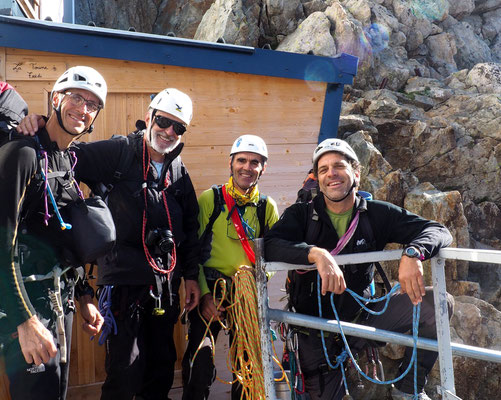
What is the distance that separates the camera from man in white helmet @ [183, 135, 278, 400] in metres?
4.52

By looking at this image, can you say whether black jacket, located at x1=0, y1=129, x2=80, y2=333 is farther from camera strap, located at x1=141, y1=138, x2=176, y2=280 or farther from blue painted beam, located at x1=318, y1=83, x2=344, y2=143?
blue painted beam, located at x1=318, y1=83, x2=344, y2=143

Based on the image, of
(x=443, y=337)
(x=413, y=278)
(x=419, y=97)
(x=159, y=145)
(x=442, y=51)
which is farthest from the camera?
(x=442, y=51)

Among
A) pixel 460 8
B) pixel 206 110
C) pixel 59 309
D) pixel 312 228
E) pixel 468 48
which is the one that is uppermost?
pixel 460 8

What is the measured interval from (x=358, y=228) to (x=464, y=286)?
12069mm

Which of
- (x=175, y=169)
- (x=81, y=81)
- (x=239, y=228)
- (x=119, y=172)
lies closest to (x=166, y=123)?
(x=175, y=169)

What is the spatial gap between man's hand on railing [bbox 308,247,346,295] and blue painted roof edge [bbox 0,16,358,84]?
13.4 ft

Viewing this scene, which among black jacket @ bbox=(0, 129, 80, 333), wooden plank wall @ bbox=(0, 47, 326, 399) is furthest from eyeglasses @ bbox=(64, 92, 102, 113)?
wooden plank wall @ bbox=(0, 47, 326, 399)

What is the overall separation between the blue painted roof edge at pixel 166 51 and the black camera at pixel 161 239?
3.08 meters

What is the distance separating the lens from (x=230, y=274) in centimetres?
466

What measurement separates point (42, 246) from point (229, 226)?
201 centimetres

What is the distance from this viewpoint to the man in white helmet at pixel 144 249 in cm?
403

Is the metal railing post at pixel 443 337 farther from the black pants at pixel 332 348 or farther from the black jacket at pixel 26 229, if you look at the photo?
the black jacket at pixel 26 229

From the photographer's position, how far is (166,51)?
6.29 m

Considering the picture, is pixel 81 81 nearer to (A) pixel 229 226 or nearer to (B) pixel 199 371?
(A) pixel 229 226
